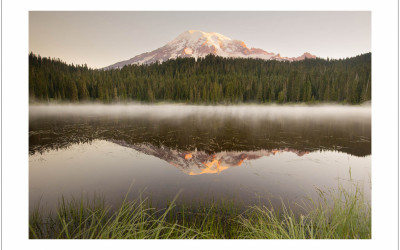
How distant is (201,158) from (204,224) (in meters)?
3.42

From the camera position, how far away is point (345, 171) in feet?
14.2

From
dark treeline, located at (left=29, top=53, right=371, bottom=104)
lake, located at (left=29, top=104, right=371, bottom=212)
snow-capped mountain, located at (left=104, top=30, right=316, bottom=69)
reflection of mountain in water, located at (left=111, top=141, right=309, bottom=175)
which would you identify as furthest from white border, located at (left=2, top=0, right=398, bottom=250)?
reflection of mountain in water, located at (left=111, top=141, right=309, bottom=175)

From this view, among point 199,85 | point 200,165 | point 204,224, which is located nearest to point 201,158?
point 200,165

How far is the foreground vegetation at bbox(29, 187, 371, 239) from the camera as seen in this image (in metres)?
2.02

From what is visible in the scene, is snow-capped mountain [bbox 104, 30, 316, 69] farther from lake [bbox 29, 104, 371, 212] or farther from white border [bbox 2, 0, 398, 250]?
lake [bbox 29, 104, 371, 212]

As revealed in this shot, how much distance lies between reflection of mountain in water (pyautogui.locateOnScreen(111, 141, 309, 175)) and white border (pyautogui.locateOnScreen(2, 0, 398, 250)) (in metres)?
3.12

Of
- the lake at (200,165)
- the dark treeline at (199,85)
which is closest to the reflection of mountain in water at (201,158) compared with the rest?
the lake at (200,165)
